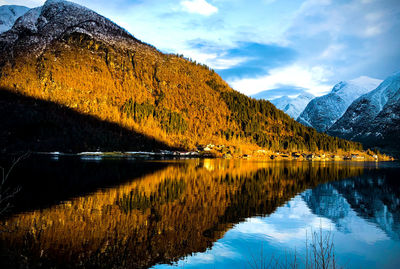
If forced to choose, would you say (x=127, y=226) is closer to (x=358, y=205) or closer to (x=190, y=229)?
(x=190, y=229)

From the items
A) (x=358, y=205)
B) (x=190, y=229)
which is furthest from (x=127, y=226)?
(x=358, y=205)

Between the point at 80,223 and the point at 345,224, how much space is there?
2033 cm

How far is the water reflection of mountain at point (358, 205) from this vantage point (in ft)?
83.4

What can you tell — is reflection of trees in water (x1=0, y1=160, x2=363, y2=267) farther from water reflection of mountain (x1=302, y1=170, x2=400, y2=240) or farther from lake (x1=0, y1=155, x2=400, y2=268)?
water reflection of mountain (x1=302, y1=170, x2=400, y2=240)

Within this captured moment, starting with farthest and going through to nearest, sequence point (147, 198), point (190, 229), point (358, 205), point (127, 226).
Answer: point (358, 205) < point (147, 198) < point (190, 229) < point (127, 226)

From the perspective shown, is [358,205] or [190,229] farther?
[358,205]

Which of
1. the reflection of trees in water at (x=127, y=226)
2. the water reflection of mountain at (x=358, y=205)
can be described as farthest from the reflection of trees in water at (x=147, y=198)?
the water reflection of mountain at (x=358, y=205)

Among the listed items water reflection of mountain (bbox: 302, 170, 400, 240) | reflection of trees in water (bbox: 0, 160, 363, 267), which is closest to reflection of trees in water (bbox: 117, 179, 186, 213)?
reflection of trees in water (bbox: 0, 160, 363, 267)

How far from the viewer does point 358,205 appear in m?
33.2

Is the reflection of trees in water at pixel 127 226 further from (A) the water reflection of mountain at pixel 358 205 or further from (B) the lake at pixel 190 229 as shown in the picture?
(A) the water reflection of mountain at pixel 358 205

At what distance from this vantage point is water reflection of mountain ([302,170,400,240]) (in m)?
25.4

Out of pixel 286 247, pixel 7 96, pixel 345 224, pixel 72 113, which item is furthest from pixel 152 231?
pixel 7 96

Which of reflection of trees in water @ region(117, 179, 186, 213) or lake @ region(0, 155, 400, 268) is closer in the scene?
lake @ region(0, 155, 400, 268)

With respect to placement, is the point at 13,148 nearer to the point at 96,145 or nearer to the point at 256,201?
the point at 96,145
